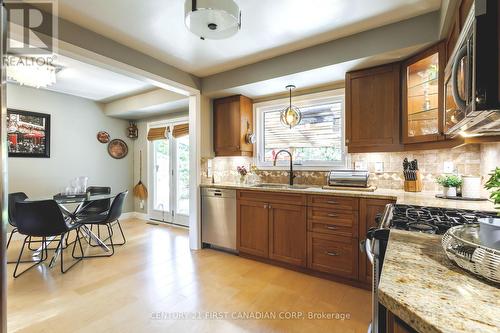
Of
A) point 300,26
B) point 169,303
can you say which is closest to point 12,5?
point 300,26

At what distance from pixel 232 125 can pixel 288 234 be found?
172 centimetres

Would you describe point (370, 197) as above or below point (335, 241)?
above

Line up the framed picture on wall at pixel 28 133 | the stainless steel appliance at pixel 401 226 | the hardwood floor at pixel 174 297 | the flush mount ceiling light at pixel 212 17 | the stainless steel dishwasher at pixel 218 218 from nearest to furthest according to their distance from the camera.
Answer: the stainless steel appliance at pixel 401 226 < the flush mount ceiling light at pixel 212 17 < the hardwood floor at pixel 174 297 < the stainless steel dishwasher at pixel 218 218 < the framed picture on wall at pixel 28 133

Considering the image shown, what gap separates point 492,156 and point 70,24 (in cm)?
378

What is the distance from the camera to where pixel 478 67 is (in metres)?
0.84

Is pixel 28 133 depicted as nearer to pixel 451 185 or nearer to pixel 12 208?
pixel 12 208

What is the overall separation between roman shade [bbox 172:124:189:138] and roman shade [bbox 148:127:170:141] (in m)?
0.22

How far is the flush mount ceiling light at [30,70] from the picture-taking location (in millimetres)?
2568

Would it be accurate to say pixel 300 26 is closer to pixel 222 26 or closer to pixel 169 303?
pixel 222 26

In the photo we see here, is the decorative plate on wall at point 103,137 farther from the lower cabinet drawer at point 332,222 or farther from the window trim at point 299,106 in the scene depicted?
the lower cabinet drawer at point 332,222

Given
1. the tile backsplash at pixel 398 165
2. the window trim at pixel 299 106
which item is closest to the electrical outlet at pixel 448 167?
the tile backsplash at pixel 398 165

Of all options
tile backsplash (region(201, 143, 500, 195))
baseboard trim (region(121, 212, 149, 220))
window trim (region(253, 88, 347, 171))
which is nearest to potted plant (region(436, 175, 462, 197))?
tile backsplash (region(201, 143, 500, 195))

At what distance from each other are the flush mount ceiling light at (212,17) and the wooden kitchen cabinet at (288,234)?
188cm

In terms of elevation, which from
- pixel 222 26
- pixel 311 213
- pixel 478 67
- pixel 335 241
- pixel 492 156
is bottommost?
pixel 335 241
